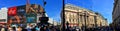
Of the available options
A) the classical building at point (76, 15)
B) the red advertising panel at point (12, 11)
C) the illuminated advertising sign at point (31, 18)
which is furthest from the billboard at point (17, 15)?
the classical building at point (76, 15)

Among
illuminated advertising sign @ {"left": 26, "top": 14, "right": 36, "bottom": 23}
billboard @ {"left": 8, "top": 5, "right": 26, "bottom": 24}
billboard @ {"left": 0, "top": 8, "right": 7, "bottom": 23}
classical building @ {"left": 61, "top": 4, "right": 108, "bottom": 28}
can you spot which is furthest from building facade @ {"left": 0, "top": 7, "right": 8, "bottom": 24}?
classical building @ {"left": 61, "top": 4, "right": 108, "bottom": 28}

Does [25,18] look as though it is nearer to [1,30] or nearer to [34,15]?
[34,15]

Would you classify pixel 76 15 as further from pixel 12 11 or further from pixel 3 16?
pixel 3 16

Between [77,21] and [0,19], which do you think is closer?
[0,19]

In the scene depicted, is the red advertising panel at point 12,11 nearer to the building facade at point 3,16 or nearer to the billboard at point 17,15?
the billboard at point 17,15

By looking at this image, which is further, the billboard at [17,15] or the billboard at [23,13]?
the billboard at [17,15]

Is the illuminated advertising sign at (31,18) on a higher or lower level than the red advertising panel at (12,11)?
lower

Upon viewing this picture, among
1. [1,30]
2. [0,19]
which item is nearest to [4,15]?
[0,19]

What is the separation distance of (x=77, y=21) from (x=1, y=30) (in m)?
120

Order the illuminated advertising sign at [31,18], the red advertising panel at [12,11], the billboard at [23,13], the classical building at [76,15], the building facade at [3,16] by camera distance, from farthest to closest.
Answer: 1. the classical building at [76,15]
2. the red advertising panel at [12,11]
3. the building facade at [3,16]
4. the billboard at [23,13]
5. the illuminated advertising sign at [31,18]

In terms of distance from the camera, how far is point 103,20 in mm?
186000

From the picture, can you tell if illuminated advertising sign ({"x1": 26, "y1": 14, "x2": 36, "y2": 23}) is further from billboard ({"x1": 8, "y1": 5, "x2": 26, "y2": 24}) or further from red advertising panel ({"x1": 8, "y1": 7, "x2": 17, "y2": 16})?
A: red advertising panel ({"x1": 8, "y1": 7, "x2": 17, "y2": 16})

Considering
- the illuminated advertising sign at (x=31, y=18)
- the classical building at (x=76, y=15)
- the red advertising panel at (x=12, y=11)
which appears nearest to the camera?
the illuminated advertising sign at (x=31, y=18)

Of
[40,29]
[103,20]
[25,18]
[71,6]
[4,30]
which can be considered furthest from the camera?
[103,20]
